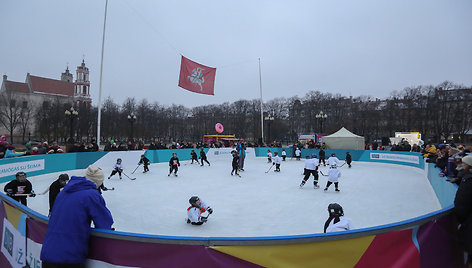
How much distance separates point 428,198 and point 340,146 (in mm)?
20025

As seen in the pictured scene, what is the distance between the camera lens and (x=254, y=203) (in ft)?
29.0

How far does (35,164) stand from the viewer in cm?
1252

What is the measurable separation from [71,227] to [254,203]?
7.01 m

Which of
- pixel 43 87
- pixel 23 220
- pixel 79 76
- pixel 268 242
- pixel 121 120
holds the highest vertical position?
pixel 79 76

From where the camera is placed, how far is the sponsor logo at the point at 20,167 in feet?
35.3

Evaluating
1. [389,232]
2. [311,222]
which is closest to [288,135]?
[311,222]

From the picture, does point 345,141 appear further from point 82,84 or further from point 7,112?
point 82,84

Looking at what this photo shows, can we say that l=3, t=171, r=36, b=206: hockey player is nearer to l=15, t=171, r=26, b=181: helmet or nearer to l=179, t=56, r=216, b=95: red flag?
l=15, t=171, r=26, b=181: helmet

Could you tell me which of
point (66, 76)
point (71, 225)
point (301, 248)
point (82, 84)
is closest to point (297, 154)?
point (301, 248)

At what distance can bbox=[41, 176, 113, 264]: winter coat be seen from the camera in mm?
2322

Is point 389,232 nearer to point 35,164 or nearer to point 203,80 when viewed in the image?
point 35,164

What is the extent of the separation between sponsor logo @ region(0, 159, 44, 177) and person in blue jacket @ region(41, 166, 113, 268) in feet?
37.4

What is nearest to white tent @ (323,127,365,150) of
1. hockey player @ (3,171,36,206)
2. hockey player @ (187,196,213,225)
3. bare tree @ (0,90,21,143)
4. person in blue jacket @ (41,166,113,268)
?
hockey player @ (187,196,213,225)

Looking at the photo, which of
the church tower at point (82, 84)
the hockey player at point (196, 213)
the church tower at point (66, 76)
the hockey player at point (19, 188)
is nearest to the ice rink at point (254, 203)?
the hockey player at point (196, 213)
